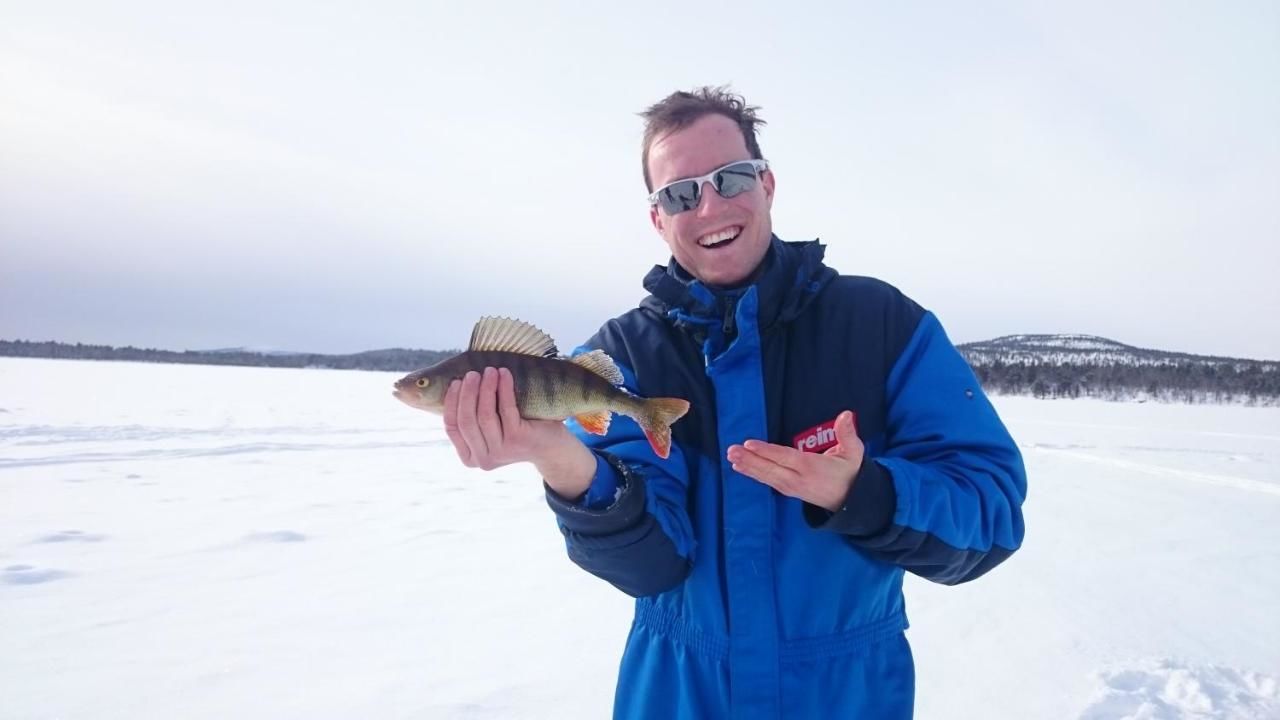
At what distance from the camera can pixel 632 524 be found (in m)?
1.97

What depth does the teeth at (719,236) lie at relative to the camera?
2.37m

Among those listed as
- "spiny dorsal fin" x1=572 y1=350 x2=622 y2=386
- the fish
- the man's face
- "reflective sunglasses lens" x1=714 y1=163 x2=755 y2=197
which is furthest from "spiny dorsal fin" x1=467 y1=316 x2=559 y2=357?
"reflective sunglasses lens" x1=714 y1=163 x2=755 y2=197

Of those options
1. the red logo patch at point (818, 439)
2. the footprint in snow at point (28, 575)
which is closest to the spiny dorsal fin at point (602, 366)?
the red logo patch at point (818, 439)

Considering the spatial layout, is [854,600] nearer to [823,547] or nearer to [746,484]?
[823,547]

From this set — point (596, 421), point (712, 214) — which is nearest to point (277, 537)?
point (596, 421)

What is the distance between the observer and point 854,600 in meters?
2.06

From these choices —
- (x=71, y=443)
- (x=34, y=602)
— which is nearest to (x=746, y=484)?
(x=34, y=602)

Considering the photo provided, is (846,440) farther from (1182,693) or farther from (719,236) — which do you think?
(1182,693)

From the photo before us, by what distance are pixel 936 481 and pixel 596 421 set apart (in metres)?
1.21

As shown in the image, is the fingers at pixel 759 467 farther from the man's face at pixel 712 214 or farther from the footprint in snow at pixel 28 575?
the footprint in snow at pixel 28 575

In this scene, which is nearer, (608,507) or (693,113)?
(608,507)

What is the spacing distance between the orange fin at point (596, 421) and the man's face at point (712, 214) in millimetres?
646

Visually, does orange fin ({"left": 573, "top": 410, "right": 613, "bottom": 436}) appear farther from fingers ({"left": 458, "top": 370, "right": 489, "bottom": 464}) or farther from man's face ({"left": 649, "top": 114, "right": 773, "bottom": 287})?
man's face ({"left": 649, "top": 114, "right": 773, "bottom": 287})

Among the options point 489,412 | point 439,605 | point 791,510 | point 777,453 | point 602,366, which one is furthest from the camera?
point 439,605
